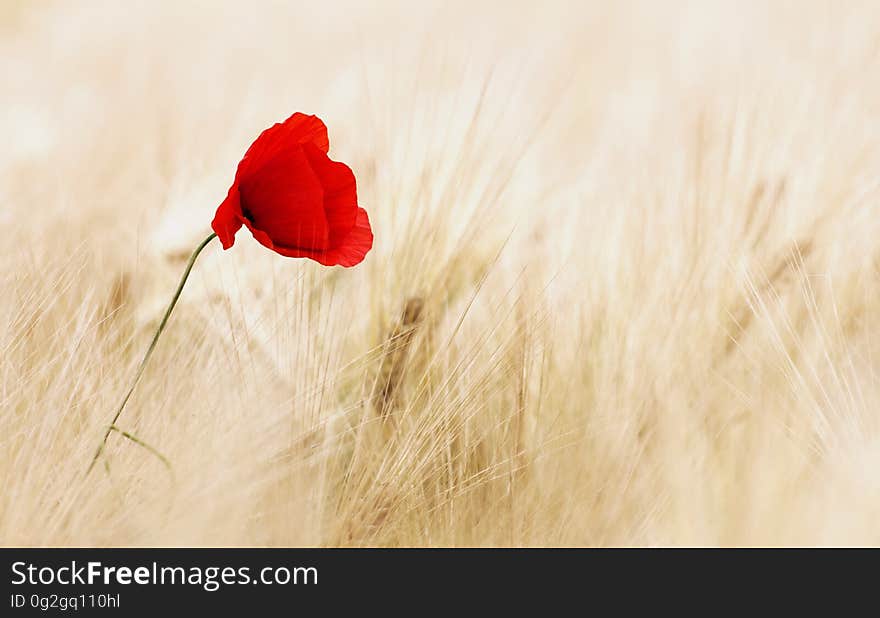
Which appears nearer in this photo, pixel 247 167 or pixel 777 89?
pixel 247 167

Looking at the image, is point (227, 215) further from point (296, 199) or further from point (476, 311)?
point (476, 311)

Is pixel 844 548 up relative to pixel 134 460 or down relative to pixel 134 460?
down

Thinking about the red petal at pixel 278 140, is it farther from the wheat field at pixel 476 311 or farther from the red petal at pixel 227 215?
the wheat field at pixel 476 311

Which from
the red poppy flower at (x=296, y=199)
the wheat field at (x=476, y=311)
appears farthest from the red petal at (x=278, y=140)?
the wheat field at (x=476, y=311)

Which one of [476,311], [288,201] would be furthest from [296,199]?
[476,311]

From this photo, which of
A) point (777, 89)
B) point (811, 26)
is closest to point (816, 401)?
point (777, 89)

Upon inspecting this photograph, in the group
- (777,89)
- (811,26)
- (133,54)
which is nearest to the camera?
(777,89)

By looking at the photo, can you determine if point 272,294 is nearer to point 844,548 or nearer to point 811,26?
point 844,548
